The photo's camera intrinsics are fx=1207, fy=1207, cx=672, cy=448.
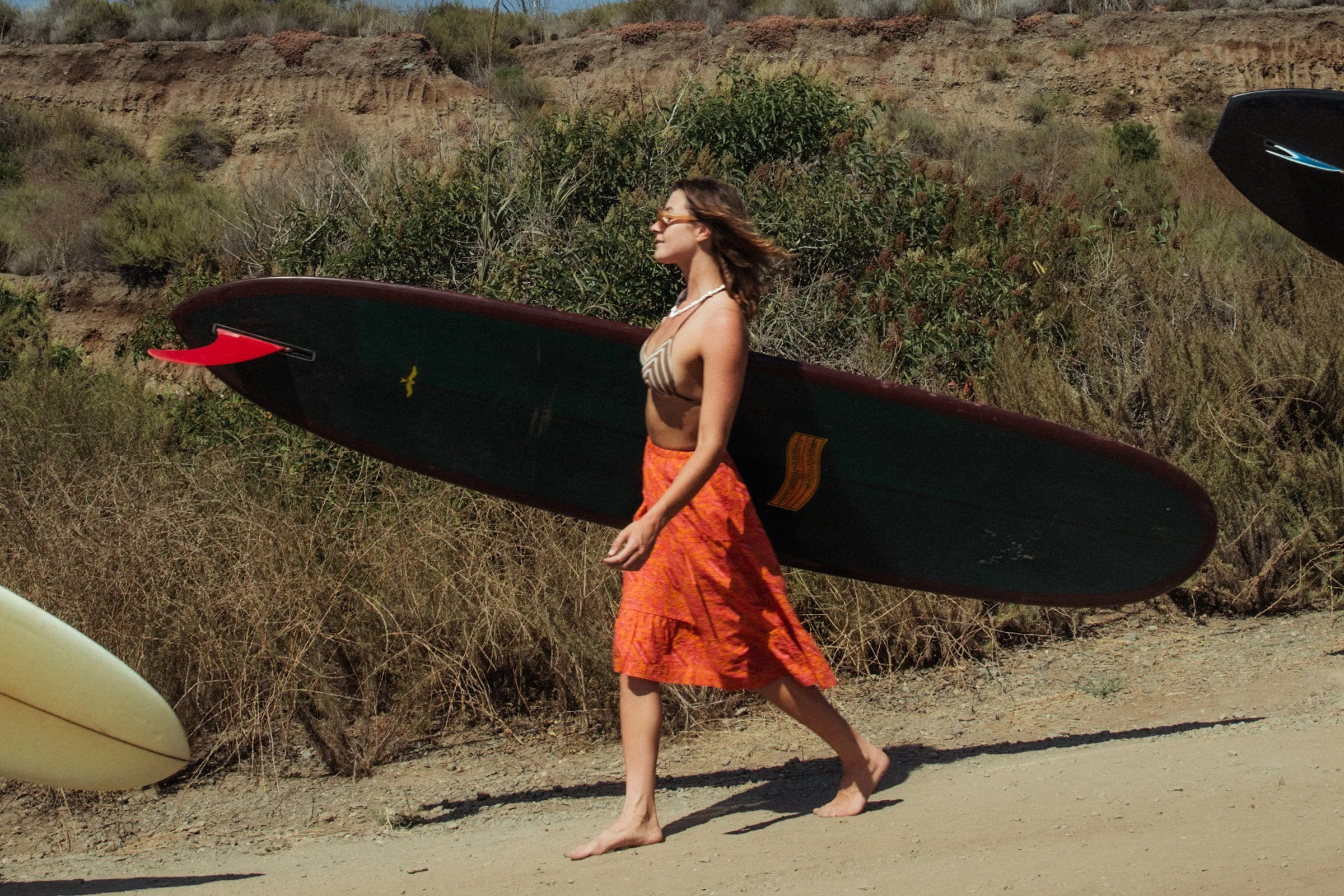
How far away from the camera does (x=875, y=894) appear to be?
2346mm

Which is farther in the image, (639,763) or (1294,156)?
(1294,156)

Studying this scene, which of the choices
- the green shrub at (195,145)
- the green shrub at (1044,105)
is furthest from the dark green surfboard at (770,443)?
the green shrub at (1044,105)

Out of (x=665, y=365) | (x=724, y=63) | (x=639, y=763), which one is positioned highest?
(x=724, y=63)

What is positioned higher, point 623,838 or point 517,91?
point 517,91

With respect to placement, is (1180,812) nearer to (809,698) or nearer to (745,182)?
(809,698)

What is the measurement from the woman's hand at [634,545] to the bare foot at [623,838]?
0.64 m

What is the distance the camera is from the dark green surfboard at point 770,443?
3.33 metres

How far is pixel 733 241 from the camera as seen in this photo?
2.73 metres

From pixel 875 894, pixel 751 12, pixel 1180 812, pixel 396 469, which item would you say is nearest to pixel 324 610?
pixel 396 469

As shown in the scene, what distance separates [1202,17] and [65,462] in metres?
17.8

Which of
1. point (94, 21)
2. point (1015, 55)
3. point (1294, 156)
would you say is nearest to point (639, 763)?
point (1294, 156)

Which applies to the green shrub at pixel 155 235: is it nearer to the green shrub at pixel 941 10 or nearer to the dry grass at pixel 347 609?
the dry grass at pixel 347 609

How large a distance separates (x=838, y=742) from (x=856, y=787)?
137 mm

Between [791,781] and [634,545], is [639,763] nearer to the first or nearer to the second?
[634,545]
